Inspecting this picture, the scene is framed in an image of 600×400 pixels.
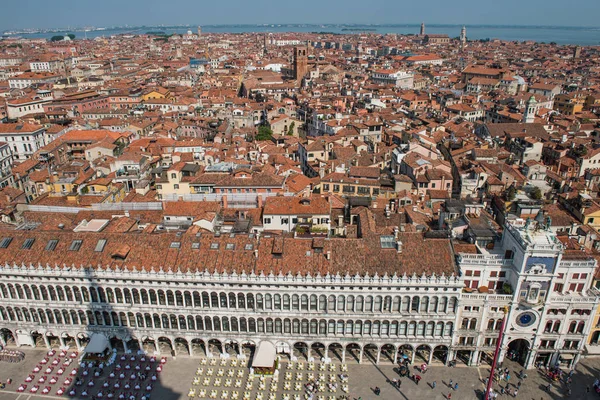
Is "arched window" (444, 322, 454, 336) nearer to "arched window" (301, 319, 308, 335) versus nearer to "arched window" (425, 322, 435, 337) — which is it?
"arched window" (425, 322, 435, 337)

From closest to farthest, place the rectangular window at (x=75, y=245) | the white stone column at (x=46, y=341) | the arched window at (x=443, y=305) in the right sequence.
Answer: the arched window at (x=443, y=305)
the rectangular window at (x=75, y=245)
the white stone column at (x=46, y=341)

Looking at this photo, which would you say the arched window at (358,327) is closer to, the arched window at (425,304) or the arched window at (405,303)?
the arched window at (405,303)

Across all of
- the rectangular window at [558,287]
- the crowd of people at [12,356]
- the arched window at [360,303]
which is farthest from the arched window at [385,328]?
the crowd of people at [12,356]

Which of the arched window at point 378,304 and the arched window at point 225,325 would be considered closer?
the arched window at point 378,304

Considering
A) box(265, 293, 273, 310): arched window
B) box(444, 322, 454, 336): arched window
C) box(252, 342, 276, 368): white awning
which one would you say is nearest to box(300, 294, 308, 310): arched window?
box(265, 293, 273, 310): arched window

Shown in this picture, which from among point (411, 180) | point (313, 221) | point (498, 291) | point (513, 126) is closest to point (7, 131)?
point (313, 221)

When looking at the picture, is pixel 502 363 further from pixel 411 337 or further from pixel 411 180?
pixel 411 180
